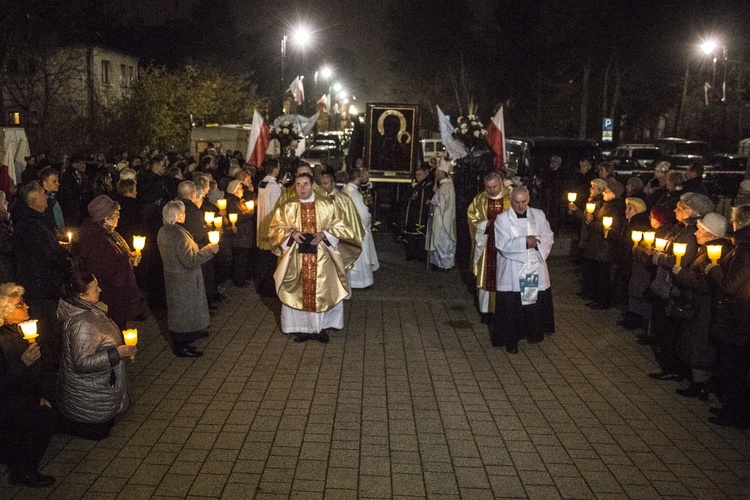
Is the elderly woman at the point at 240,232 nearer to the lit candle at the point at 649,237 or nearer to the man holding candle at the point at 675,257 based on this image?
the lit candle at the point at 649,237

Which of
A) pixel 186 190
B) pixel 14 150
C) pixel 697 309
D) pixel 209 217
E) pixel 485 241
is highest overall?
pixel 14 150

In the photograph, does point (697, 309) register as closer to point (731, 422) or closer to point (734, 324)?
point (734, 324)

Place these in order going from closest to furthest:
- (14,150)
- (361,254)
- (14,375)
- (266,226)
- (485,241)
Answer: (14,375) < (485,241) < (266,226) < (361,254) < (14,150)

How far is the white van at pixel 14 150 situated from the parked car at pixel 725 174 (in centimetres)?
1914

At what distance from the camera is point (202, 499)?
5375 mm

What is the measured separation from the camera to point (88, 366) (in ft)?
19.8

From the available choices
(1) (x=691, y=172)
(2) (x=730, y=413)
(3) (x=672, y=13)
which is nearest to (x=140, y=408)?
(2) (x=730, y=413)

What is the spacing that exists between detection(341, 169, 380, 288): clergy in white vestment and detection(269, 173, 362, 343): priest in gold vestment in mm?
2634

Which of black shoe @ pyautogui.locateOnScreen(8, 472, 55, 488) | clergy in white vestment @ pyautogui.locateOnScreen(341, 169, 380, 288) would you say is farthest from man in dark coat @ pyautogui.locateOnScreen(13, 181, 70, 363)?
clergy in white vestment @ pyautogui.locateOnScreen(341, 169, 380, 288)

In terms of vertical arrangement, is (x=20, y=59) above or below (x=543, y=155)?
above

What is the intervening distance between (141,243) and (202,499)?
10.8 ft

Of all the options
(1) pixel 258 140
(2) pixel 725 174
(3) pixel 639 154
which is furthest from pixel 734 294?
(3) pixel 639 154

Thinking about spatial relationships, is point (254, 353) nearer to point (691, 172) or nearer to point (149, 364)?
point (149, 364)

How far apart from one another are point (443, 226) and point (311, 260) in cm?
495
